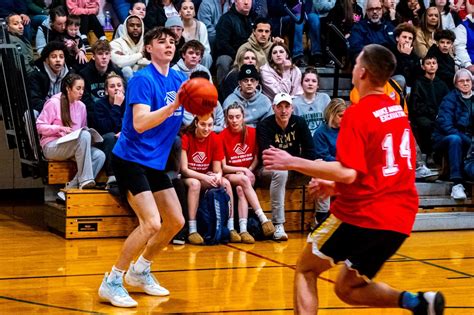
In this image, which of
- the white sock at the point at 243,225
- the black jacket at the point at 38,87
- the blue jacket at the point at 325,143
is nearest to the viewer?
the white sock at the point at 243,225

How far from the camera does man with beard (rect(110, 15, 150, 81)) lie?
1116cm

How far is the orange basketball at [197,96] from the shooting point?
20.1 ft

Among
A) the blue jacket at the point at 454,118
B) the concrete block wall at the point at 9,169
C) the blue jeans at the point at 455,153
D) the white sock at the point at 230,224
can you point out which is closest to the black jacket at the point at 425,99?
the blue jacket at the point at 454,118

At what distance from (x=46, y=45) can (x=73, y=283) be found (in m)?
3.92

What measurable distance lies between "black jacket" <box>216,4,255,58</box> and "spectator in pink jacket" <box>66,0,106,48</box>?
1.44m

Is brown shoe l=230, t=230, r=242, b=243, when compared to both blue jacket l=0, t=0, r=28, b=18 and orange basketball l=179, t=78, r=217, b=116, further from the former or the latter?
blue jacket l=0, t=0, r=28, b=18

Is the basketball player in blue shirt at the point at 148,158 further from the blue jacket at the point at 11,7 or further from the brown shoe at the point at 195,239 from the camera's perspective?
the blue jacket at the point at 11,7

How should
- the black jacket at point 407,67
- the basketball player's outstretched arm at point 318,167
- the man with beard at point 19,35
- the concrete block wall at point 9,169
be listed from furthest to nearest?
1. the black jacket at point 407,67
2. the concrete block wall at point 9,169
3. the man with beard at point 19,35
4. the basketball player's outstretched arm at point 318,167

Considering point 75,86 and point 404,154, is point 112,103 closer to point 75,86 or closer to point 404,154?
point 75,86

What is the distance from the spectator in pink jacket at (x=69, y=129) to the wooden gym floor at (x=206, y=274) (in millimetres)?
688

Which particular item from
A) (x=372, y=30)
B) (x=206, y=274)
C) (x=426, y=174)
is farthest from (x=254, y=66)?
(x=206, y=274)

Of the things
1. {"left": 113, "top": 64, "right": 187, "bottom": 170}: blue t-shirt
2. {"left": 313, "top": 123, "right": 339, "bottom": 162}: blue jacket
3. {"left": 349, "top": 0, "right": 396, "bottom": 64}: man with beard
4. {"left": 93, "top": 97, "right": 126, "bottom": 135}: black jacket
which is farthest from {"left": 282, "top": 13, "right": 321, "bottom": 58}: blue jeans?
{"left": 113, "top": 64, "right": 187, "bottom": 170}: blue t-shirt

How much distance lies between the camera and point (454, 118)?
444 inches

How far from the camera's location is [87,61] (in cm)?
1152
